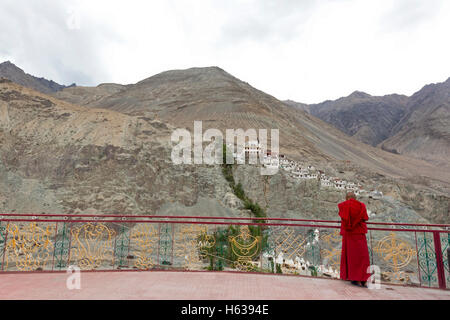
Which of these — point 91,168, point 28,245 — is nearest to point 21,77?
point 91,168

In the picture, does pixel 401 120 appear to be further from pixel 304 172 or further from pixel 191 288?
pixel 191 288

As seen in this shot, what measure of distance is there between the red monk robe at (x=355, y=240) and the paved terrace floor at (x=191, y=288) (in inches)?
9.9

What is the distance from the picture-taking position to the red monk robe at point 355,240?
14.6ft

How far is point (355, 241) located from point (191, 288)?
104 inches

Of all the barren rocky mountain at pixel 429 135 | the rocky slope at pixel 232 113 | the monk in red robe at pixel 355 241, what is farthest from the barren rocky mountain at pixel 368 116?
the monk in red robe at pixel 355 241

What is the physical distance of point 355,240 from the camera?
448 centimetres

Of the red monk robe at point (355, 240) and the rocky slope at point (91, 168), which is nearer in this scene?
the red monk robe at point (355, 240)

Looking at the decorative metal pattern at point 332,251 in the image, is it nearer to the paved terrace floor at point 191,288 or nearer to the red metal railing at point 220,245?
the red metal railing at point 220,245

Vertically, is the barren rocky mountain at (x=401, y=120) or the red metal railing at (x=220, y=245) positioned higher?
the barren rocky mountain at (x=401, y=120)

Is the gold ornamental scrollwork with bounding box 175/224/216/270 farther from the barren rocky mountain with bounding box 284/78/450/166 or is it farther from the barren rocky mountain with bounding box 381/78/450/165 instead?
the barren rocky mountain with bounding box 381/78/450/165

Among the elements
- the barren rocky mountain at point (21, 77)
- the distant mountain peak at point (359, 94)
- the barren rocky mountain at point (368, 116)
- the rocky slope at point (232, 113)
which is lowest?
the rocky slope at point (232, 113)

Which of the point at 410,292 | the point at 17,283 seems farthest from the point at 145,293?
the point at 410,292

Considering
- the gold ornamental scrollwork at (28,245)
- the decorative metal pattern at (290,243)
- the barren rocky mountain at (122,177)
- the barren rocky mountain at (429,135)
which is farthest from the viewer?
the barren rocky mountain at (429,135)

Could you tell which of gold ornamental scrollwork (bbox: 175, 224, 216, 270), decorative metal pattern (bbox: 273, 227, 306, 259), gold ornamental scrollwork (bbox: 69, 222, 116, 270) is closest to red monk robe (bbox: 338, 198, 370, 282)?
decorative metal pattern (bbox: 273, 227, 306, 259)
